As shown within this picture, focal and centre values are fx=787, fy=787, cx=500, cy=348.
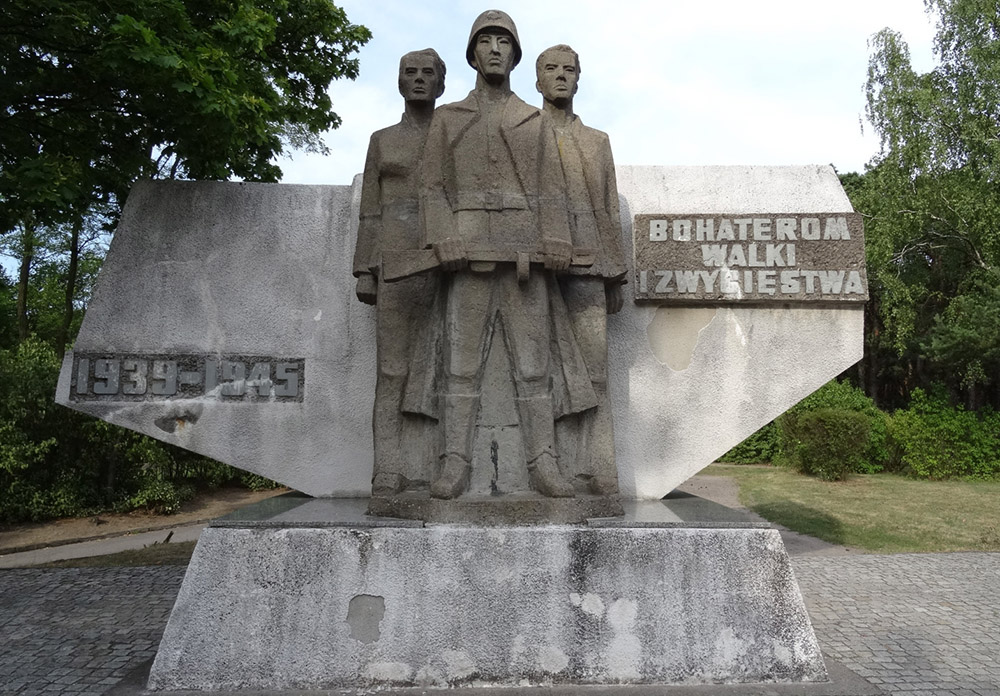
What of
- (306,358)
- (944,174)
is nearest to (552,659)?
(306,358)

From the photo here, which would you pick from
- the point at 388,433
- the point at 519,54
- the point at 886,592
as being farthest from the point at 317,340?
the point at 886,592

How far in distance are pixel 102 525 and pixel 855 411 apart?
14211mm

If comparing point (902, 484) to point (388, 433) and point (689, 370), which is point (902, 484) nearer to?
point (689, 370)

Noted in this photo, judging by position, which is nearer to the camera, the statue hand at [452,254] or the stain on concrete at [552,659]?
the stain on concrete at [552,659]

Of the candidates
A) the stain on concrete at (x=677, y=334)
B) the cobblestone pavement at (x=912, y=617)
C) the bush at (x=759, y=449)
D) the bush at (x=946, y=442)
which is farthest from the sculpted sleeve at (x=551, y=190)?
the bush at (x=759, y=449)

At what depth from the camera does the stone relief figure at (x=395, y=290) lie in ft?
14.6

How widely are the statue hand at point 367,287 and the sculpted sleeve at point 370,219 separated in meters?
0.03

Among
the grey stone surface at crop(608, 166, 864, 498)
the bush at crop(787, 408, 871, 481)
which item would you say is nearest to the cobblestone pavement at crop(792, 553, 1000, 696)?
the grey stone surface at crop(608, 166, 864, 498)

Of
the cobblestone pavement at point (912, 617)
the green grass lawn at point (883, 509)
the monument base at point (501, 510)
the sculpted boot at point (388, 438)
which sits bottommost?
the cobblestone pavement at point (912, 617)

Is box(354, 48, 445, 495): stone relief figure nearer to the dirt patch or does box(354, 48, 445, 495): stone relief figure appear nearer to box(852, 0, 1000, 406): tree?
the dirt patch

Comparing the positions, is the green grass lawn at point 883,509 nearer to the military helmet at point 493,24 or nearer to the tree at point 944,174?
the tree at point 944,174

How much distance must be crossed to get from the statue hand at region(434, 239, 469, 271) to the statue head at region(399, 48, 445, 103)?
4.30 feet

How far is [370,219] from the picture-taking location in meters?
4.76

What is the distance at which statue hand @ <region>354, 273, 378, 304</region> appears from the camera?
4.69m
